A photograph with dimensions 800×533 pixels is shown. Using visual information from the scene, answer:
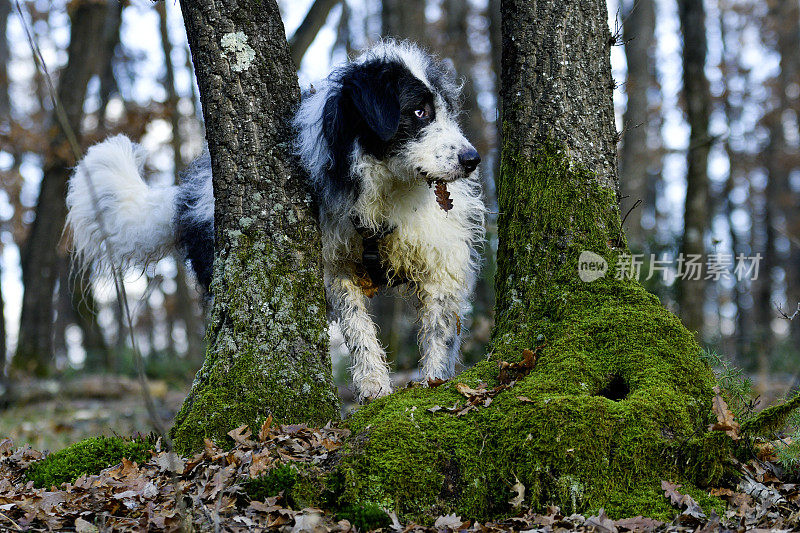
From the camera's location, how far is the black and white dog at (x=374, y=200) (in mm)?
4582

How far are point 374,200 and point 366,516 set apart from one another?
226 cm

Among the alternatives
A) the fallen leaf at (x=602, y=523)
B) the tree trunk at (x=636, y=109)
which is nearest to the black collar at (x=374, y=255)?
the fallen leaf at (x=602, y=523)

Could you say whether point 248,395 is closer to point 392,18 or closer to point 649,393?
point 649,393

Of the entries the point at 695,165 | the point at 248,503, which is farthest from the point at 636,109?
the point at 248,503

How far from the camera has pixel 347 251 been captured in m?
5.05

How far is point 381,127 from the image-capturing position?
455cm

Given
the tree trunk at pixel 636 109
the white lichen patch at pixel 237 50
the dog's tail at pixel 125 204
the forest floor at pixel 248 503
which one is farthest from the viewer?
the tree trunk at pixel 636 109

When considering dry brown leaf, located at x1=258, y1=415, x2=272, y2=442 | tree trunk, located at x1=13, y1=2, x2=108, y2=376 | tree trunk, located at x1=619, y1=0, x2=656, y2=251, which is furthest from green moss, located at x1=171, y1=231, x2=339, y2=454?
tree trunk, located at x1=619, y1=0, x2=656, y2=251

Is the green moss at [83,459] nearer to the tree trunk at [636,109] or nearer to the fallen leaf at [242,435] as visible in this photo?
the fallen leaf at [242,435]

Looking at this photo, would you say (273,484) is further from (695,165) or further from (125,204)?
(695,165)

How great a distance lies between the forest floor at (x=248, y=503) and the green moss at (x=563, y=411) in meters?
0.11

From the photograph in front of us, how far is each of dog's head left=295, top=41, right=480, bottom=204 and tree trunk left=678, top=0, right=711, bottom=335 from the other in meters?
5.59

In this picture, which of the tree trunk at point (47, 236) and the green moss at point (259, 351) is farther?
the tree trunk at point (47, 236)

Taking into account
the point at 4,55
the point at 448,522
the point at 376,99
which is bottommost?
the point at 448,522
